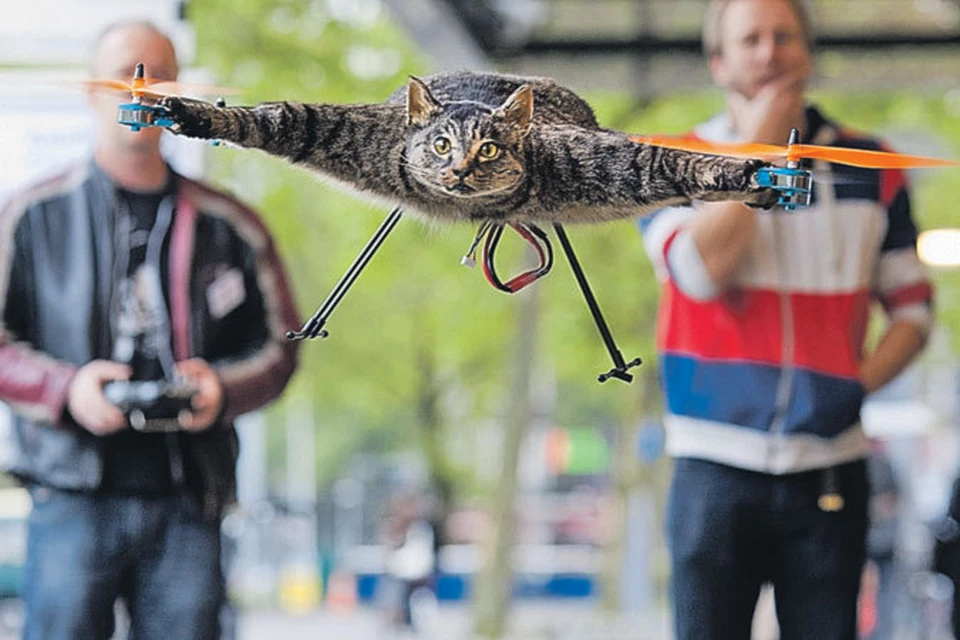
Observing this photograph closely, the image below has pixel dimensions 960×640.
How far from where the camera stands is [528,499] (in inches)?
814

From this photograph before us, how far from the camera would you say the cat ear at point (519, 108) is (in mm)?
1147

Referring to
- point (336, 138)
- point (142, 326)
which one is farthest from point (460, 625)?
point (336, 138)

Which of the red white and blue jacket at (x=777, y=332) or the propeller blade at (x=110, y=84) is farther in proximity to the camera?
the red white and blue jacket at (x=777, y=332)

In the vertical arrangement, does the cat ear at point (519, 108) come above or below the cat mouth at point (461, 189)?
above

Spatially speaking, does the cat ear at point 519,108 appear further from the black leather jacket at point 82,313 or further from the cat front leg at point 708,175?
the black leather jacket at point 82,313

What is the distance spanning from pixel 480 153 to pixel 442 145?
3cm

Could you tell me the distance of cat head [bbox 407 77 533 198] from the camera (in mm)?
1126

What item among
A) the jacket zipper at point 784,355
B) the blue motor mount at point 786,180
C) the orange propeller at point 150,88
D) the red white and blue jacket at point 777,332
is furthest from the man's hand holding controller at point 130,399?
the blue motor mount at point 786,180

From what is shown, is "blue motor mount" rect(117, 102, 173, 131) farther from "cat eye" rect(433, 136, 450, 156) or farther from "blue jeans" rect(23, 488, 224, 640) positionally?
"blue jeans" rect(23, 488, 224, 640)

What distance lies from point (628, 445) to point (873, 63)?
25.1ft

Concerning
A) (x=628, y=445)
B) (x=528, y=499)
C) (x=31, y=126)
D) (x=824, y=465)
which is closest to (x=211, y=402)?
(x=31, y=126)

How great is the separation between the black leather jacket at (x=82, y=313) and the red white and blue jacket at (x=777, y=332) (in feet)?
1.98

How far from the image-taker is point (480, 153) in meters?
1.13

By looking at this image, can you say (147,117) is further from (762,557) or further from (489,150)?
(762,557)
